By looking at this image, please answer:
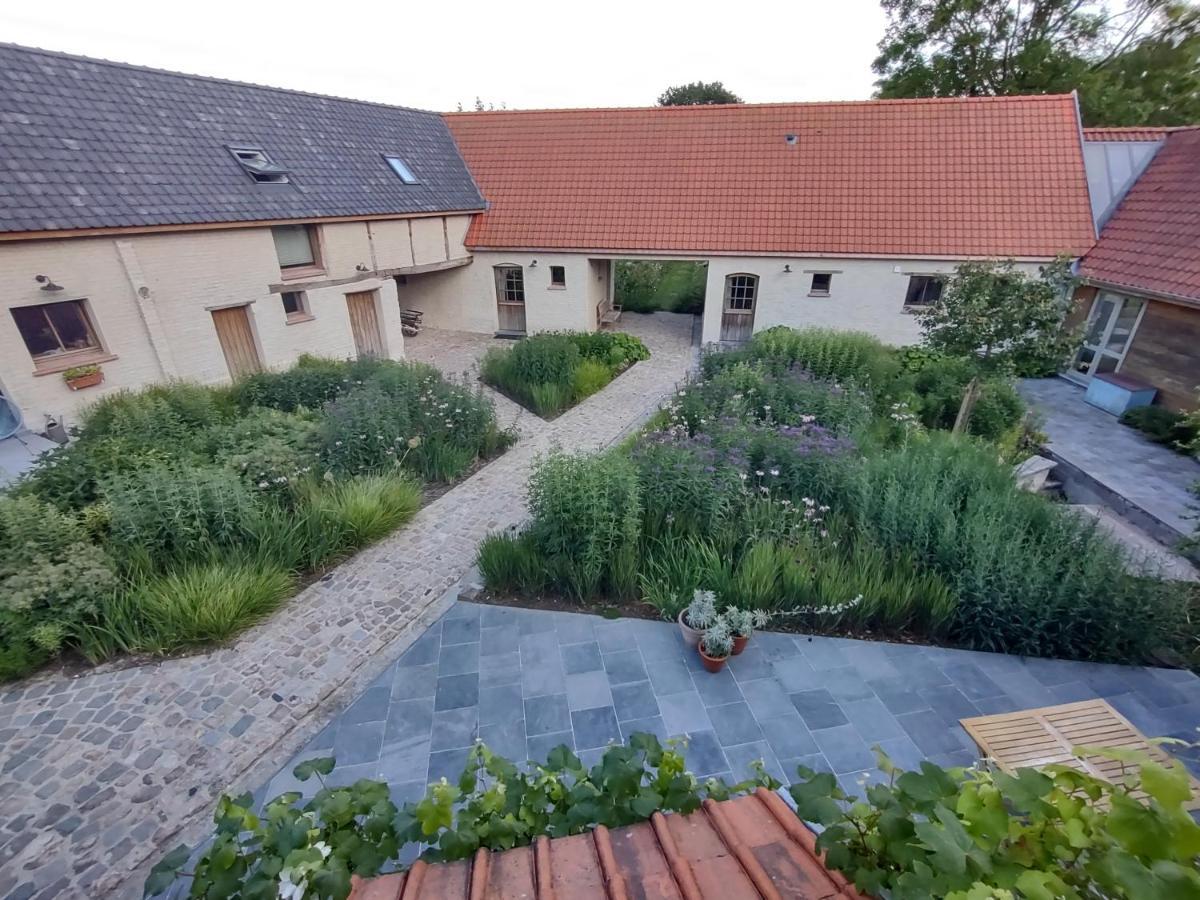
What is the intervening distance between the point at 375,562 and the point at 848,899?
568 centimetres

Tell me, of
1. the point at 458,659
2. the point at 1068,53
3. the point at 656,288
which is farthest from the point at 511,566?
the point at 1068,53

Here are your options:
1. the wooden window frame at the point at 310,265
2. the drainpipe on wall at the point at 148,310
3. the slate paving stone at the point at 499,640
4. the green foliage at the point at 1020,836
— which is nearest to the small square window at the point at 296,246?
the wooden window frame at the point at 310,265

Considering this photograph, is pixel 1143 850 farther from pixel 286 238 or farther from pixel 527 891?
pixel 286 238

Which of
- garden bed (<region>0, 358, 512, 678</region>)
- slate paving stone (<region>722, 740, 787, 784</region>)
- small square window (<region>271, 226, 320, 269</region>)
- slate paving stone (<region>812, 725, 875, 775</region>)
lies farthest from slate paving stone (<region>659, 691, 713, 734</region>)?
small square window (<region>271, 226, 320, 269</region>)

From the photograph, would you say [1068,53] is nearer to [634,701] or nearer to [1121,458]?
[1121,458]

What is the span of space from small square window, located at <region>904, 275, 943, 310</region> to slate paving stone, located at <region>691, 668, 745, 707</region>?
12.4 m

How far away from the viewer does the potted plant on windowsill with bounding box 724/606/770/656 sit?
4539 mm

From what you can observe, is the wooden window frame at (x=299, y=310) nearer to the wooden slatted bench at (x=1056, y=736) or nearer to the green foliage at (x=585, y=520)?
the green foliage at (x=585, y=520)

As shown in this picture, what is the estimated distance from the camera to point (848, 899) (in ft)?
4.62

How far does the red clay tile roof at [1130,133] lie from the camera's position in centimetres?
1272

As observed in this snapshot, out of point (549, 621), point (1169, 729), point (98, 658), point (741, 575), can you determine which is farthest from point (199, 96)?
point (1169, 729)

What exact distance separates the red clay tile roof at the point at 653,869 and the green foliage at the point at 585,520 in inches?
139

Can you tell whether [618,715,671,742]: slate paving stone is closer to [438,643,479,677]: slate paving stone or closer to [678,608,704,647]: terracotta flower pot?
[678,608,704,647]: terracotta flower pot

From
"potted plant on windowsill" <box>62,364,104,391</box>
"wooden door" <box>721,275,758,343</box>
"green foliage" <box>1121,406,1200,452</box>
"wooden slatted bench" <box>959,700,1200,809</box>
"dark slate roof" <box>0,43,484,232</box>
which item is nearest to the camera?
"wooden slatted bench" <box>959,700,1200,809</box>
